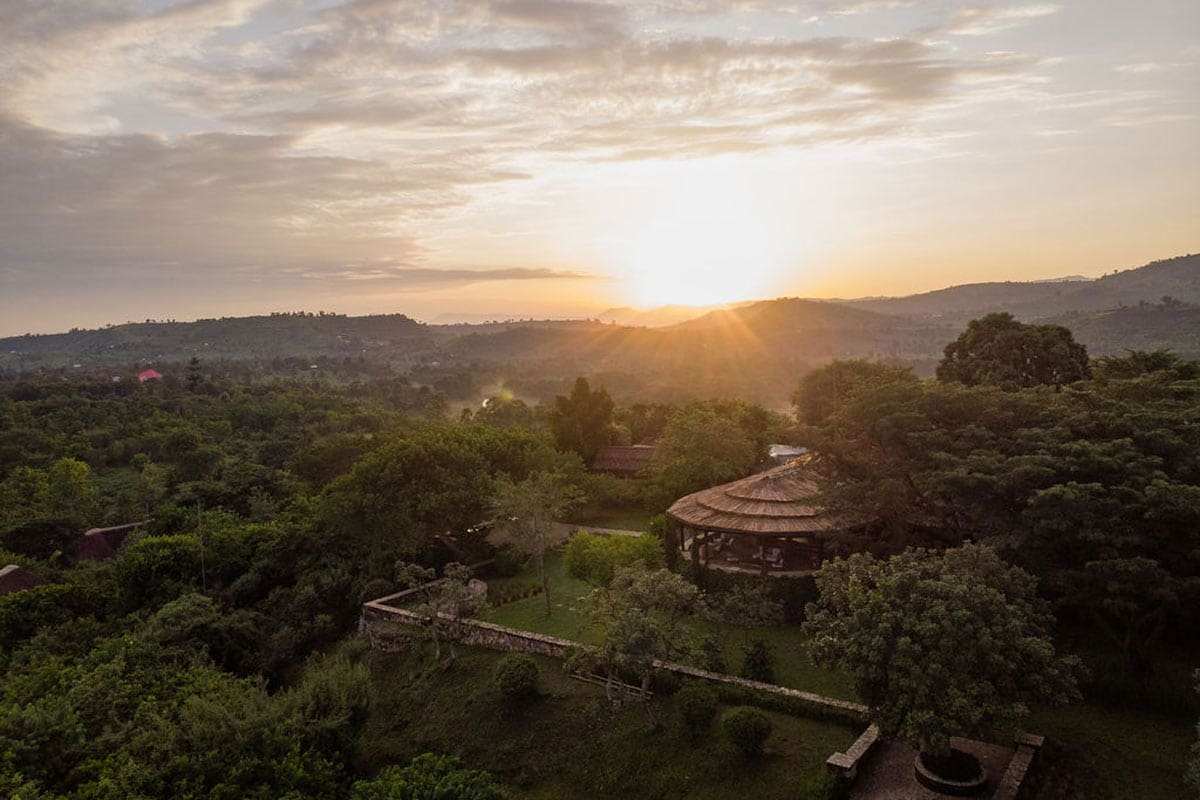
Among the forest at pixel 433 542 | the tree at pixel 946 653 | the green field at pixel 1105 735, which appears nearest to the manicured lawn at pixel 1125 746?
the green field at pixel 1105 735

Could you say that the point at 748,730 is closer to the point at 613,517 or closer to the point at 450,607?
the point at 450,607

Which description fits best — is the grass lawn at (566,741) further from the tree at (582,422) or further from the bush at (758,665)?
the tree at (582,422)

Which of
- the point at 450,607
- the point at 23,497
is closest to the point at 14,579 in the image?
the point at 23,497

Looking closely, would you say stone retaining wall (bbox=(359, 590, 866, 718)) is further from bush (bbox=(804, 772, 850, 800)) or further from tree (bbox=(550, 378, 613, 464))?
tree (bbox=(550, 378, 613, 464))

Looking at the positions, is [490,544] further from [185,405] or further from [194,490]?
[185,405]

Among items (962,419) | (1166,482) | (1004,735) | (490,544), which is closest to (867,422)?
(962,419)
